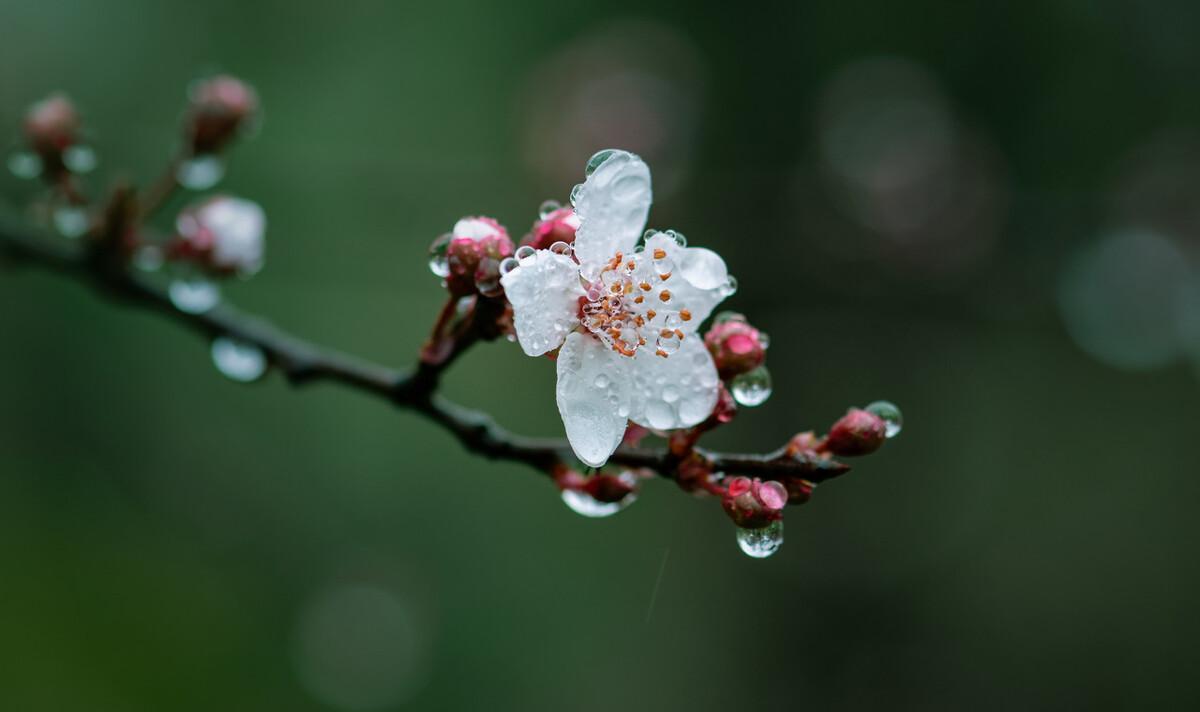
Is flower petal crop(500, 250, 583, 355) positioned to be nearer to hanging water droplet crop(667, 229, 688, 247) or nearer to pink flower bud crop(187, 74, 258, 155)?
hanging water droplet crop(667, 229, 688, 247)

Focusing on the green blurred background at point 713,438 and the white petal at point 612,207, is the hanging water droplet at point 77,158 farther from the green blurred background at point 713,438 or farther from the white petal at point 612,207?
the white petal at point 612,207

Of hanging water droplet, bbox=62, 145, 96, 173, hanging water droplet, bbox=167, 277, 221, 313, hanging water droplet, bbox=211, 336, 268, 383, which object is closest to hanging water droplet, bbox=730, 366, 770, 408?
hanging water droplet, bbox=211, 336, 268, 383

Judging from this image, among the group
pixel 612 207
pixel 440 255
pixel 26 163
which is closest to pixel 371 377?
pixel 440 255

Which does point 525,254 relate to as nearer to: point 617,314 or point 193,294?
point 617,314

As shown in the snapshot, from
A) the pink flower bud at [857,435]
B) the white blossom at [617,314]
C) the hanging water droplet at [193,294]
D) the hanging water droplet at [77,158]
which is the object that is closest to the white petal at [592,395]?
the white blossom at [617,314]

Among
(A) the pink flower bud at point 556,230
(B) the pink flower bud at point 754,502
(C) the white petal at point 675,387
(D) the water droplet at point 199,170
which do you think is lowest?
(B) the pink flower bud at point 754,502
